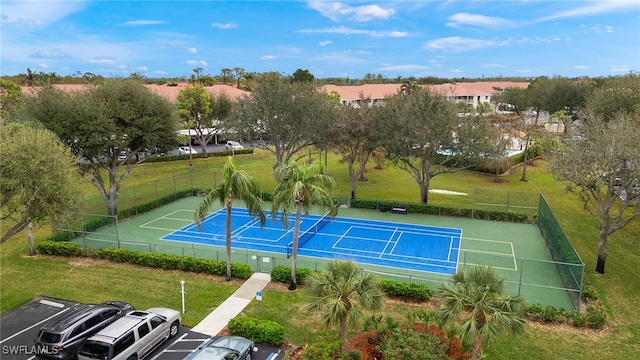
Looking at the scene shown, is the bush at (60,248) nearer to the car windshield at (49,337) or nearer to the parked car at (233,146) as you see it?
the car windshield at (49,337)

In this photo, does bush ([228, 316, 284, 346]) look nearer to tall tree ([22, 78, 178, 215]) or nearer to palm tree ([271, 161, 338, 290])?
palm tree ([271, 161, 338, 290])

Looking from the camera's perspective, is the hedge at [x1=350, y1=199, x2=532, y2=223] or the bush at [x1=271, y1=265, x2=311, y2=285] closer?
the bush at [x1=271, y1=265, x2=311, y2=285]

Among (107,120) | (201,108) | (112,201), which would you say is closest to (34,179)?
(107,120)

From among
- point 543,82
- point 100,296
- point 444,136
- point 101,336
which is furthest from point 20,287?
point 543,82

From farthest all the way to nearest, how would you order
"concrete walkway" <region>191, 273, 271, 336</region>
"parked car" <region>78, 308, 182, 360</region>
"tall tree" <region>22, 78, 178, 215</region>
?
1. "tall tree" <region>22, 78, 178, 215</region>
2. "concrete walkway" <region>191, 273, 271, 336</region>
3. "parked car" <region>78, 308, 182, 360</region>

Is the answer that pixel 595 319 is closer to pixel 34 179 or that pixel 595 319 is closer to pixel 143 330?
pixel 143 330

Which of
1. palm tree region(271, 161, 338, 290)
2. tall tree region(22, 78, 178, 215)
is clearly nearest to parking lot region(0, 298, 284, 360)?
palm tree region(271, 161, 338, 290)
